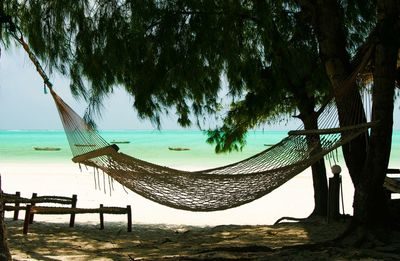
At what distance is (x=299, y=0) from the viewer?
3.39 metres

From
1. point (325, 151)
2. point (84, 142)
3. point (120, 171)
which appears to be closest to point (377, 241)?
point (325, 151)

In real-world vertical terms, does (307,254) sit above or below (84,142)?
below

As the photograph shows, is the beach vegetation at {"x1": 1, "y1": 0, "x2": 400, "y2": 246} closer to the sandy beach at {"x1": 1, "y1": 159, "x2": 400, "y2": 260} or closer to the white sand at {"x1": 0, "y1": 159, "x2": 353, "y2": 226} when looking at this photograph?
the sandy beach at {"x1": 1, "y1": 159, "x2": 400, "y2": 260}

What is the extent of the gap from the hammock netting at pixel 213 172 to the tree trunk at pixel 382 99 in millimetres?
322

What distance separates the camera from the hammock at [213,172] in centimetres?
264

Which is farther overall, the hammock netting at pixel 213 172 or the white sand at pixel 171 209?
the white sand at pixel 171 209

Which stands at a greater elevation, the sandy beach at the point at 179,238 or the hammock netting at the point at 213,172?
the hammock netting at the point at 213,172

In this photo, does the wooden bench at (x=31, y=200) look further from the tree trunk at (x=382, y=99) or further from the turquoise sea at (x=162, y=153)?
the tree trunk at (x=382, y=99)

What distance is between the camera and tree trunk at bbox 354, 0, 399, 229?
289 cm

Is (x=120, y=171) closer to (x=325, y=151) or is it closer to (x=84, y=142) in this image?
(x=84, y=142)

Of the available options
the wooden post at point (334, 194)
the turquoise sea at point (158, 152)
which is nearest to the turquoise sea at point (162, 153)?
the turquoise sea at point (158, 152)

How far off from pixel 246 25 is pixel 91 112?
1.16 metres

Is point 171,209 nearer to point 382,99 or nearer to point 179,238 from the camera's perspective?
point 179,238

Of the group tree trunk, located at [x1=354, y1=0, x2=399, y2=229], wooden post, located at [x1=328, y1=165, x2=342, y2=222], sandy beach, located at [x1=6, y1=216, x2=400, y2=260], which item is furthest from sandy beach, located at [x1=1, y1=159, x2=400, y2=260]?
tree trunk, located at [x1=354, y1=0, x2=399, y2=229]
